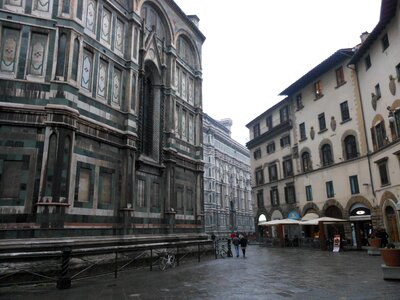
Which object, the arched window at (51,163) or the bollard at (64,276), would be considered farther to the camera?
the arched window at (51,163)

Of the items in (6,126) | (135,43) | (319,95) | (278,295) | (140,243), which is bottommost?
(278,295)

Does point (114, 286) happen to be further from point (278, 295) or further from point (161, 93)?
point (161, 93)

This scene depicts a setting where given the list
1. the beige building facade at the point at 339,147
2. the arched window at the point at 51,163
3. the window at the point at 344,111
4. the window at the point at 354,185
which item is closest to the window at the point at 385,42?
the beige building facade at the point at 339,147

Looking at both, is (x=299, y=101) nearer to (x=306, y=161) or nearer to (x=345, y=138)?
(x=306, y=161)

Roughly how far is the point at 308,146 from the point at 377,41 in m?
13.6

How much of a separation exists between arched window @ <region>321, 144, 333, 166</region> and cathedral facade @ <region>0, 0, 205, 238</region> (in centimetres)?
1604

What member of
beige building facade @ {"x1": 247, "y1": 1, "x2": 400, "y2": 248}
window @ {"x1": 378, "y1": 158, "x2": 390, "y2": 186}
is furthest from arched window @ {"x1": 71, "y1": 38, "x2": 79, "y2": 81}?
window @ {"x1": 378, "y1": 158, "x2": 390, "y2": 186}

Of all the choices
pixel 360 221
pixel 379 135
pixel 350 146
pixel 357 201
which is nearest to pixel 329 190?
pixel 357 201

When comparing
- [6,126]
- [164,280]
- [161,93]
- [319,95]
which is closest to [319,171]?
[319,95]

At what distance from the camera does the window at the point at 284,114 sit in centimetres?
4097

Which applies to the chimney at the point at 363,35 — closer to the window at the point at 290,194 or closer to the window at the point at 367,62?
the window at the point at 367,62

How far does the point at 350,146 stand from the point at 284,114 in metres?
12.1

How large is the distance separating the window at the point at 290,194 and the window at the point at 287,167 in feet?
4.93

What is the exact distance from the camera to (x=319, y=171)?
34.5 metres
